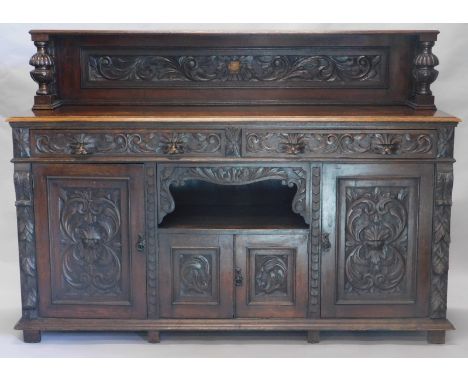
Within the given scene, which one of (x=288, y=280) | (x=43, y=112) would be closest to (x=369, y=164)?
(x=288, y=280)

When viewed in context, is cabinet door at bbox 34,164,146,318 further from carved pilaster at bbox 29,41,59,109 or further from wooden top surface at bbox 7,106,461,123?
carved pilaster at bbox 29,41,59,109

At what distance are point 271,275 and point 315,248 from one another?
0.24 meters

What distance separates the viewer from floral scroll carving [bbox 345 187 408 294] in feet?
15.8

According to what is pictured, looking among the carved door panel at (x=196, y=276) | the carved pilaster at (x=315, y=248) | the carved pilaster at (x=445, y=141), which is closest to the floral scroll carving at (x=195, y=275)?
the carved door panel at (x=196, y=276)

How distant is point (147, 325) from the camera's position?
4.91m

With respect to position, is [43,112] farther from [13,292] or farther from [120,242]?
[13,292]

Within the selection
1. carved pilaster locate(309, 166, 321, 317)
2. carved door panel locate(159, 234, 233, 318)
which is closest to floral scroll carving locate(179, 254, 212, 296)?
carved door panel locate(159, 234, 233, 318)

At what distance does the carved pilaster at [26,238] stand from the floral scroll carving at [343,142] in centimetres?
102

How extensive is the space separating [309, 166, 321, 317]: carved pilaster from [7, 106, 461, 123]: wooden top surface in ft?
0.93

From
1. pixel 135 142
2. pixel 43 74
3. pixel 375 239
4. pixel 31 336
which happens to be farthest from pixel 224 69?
pixel 31 336

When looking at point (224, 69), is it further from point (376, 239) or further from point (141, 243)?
point (376, 239)

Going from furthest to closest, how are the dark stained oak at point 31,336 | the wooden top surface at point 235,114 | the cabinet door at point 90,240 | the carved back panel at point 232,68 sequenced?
1. the carved back panel at point 232,68
2. the dark stained oak at point 31,336
3. the cabinet door at point 90,240
4. the wooden top surface at point 235,114

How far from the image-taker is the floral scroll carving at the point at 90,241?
485 centimetres

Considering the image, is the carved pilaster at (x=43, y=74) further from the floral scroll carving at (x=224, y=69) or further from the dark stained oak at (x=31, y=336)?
the dark stained oak at (x=31, y=336)
